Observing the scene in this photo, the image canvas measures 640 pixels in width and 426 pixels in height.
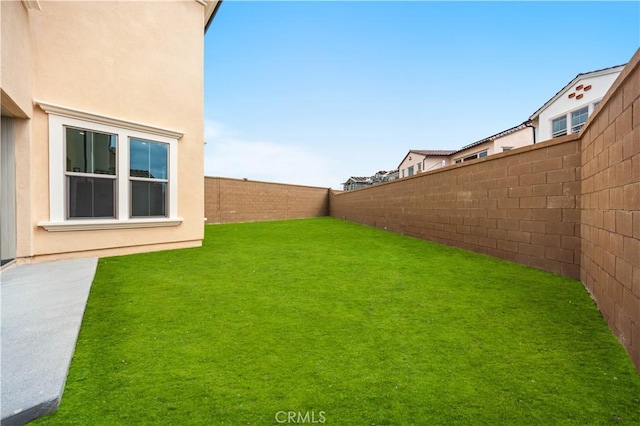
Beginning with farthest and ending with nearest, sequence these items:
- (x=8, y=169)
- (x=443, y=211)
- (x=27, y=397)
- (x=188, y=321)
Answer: (x=443, y=211)
(x=8, y=169)
(x=188, y=321)
(x=27, y=397)

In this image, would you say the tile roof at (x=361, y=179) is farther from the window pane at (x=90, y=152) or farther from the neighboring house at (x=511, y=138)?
the window pane at (x=90, y=152)

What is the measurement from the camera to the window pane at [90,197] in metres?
5.20

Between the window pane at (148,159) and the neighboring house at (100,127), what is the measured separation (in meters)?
0.02

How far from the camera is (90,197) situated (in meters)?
5.39

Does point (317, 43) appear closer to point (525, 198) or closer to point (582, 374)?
point (525, 198)

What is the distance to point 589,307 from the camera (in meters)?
3.02

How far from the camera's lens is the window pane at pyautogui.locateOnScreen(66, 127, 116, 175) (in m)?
5.17

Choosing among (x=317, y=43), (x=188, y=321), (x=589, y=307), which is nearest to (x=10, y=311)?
(x=188, y=321)

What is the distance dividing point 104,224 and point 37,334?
3660mm

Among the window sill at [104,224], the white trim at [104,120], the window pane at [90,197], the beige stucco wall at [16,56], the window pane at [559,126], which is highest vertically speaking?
the window pane at [559,126]

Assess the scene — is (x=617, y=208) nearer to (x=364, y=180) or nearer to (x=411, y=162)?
(x=411, y=162)

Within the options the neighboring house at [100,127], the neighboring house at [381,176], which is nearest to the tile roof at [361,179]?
the neighboring house at [381,176]

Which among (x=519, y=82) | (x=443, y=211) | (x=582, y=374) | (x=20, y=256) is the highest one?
(x=519, y=82)

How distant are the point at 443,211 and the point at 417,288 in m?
4.21
